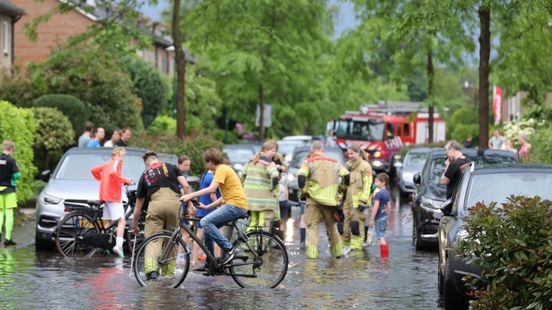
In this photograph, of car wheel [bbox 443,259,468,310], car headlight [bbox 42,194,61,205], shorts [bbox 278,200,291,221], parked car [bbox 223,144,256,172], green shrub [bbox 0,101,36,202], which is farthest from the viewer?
parked car [bbox 223,144,256,172]

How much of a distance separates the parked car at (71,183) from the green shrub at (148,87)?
3561cm

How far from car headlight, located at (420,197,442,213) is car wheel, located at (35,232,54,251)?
5.65 metres

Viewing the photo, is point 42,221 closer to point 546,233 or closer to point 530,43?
point 546,233

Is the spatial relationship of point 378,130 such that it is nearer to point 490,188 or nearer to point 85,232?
point 85,232

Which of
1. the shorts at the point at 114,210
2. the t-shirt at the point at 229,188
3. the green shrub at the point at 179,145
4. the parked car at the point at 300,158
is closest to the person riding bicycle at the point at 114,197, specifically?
the shorts at the point at 114,210

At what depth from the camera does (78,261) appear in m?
17.4

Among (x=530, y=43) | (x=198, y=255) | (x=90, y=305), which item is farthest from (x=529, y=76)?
(x=90, y=305)

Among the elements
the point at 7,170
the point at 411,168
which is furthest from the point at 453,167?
the point at 411,168

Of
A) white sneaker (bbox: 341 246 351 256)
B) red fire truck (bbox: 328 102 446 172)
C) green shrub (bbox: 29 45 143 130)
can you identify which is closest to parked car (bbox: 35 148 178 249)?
white sneaker (bbox: 341 246 351 256)

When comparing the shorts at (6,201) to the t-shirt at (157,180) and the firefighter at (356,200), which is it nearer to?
the firefighter at (356,200)

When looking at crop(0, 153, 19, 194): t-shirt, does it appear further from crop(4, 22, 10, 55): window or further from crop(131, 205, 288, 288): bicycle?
crop(4, 22, 10, 55): window

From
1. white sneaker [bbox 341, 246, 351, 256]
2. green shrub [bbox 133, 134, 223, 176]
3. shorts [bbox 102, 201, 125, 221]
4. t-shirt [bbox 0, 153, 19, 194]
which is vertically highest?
green shrub [bbox 133, 134, 223, 176]

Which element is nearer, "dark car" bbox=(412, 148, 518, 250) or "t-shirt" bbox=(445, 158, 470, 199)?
"t-shirt" bbox=(445, 158, 470, 199)

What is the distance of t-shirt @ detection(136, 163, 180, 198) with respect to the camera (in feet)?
48.7
